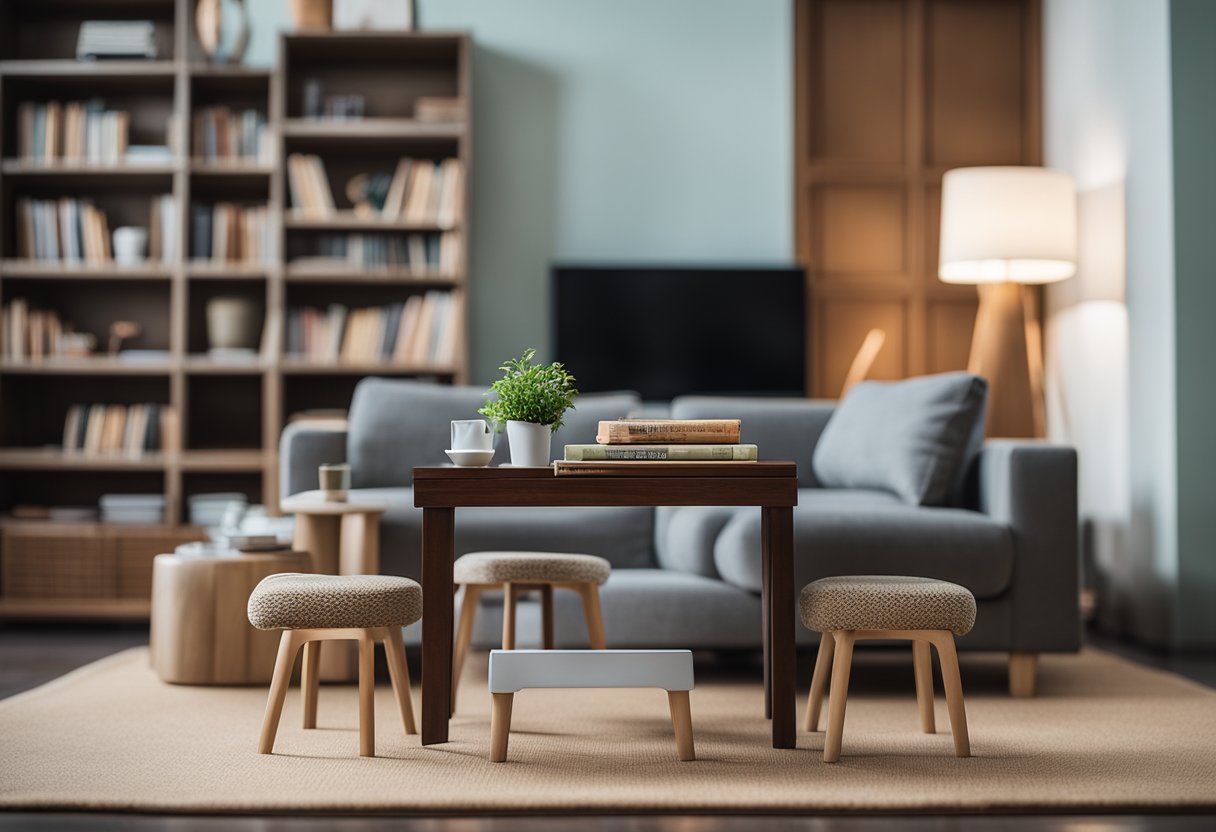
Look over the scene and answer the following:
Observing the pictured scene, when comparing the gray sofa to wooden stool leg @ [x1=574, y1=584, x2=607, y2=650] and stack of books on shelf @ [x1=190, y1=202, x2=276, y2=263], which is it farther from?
stack of books on shelf @ [x1=190, y1=202, x2=276, y2=263]

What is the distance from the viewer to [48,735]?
8.47ft

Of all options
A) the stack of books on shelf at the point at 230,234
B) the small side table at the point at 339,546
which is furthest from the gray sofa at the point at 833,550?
the stack of books on shelf at the point at 230,234

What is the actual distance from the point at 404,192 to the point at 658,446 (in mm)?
2998

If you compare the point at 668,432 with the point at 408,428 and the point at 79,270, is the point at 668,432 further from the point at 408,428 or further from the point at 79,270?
the point at 79,270

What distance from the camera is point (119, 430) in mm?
4934

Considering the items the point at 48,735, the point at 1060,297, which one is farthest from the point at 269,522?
the point at 1060,297

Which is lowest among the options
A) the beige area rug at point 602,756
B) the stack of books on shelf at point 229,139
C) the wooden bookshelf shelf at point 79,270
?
the beige area rug at point 602,756

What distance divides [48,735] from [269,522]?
1.12 metres

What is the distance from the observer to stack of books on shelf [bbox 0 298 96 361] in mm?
4887

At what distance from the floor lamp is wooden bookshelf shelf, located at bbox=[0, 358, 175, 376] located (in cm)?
303

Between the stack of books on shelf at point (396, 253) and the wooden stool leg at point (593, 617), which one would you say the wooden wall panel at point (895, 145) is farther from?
the wooden stool leg at point (593, 617)

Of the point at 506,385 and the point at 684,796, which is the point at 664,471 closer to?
the point at 506,385

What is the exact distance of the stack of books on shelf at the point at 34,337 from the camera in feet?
16.0

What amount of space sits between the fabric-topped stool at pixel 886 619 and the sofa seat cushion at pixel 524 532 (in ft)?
3.32
